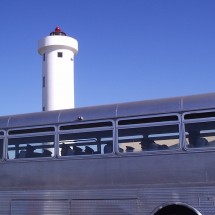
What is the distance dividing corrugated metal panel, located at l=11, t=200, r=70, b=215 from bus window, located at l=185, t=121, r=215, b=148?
Result: 3050mm

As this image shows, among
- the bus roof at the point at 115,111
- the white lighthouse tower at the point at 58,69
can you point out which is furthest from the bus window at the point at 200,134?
the white lighthouse tower at the point at 58,69

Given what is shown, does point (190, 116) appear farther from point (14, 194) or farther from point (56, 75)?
point (56, 75)

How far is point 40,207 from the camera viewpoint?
31.6 feet

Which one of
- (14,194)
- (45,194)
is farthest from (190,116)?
(14,194)

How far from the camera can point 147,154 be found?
880 centimetres

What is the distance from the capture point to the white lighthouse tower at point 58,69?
2973 cm

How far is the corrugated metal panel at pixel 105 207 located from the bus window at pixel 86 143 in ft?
3.47

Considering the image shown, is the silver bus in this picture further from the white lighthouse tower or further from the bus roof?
the white lighthouse tower

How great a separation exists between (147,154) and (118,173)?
756 mm

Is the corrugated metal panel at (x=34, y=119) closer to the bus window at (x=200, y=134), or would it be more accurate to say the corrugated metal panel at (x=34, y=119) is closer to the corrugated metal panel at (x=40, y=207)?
the corrugated metal panel at (x=40, y=207)

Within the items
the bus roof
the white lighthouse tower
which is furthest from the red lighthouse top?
the bus roof

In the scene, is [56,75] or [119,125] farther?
[56,75]

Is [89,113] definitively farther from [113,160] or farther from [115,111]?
[113,160]

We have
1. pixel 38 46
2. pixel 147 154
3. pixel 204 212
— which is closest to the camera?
pixel 204 212
